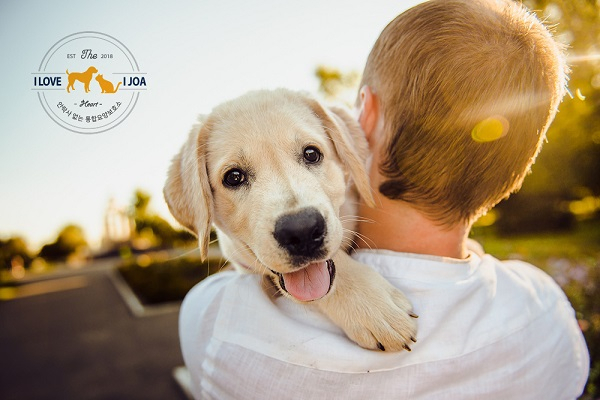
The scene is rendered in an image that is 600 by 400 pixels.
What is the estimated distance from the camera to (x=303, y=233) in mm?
2139

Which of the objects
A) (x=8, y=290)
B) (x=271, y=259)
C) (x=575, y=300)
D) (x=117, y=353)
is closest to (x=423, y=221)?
(x=271, y=259)

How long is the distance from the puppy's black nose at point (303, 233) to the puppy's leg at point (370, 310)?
8.3 inches

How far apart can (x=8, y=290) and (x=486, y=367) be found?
27996 mm

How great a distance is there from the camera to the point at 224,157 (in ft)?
8.75

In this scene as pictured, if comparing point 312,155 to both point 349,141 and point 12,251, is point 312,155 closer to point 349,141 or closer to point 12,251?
point 349,141

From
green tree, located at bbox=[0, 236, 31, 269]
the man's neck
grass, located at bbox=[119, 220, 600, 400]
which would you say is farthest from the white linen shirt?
green tree, located at bbox=[0, 236, 31, 269]

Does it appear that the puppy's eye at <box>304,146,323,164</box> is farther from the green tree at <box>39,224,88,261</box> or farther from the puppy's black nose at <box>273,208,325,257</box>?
the green tree at <box>39,224,88,261</box>

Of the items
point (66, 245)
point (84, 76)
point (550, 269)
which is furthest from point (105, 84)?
point (66, 245)

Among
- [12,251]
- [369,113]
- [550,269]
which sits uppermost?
[369,113]

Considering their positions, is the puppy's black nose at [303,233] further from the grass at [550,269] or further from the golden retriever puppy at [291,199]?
the grass at [550,269]

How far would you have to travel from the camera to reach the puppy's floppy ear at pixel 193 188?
2.64 meters

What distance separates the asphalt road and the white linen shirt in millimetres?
7003

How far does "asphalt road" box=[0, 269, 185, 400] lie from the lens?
867 cm

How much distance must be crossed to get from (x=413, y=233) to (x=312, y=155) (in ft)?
2.49
